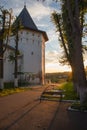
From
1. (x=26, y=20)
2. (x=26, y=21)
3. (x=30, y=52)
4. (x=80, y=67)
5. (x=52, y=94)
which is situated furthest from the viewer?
(x=26, y=20)

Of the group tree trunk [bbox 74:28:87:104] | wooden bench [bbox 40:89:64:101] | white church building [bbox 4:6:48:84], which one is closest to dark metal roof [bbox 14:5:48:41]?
white church building [bbox 4:6:48:84]

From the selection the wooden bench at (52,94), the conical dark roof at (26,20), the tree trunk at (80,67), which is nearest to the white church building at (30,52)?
the conical dark roof at (26,20)

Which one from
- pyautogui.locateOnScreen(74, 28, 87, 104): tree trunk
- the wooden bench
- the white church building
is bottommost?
the wooden bench

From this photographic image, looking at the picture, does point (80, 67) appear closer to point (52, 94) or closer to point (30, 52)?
point (52, 94)

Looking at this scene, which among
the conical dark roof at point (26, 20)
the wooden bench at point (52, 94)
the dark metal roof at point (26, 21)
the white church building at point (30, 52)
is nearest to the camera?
the wooden bench at point (52, 94)

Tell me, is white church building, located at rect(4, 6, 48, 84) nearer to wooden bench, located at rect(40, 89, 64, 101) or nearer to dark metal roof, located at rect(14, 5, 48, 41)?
dark metal roof, located at rect(14, 5, 48, 41)

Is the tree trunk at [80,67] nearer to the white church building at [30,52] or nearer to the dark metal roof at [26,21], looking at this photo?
the white church building at [30,52]

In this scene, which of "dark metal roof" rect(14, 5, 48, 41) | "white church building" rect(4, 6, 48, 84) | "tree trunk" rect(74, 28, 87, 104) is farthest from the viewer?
"dark metal roof" rect(14, 5, 48, 41)

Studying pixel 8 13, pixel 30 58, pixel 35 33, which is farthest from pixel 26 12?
pixel 8 13

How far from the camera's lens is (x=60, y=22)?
2545 centimetres

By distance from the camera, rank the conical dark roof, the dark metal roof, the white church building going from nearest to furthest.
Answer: the white church building
the dark metal roof
the conical dark roof

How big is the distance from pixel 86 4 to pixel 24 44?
30.1 meters

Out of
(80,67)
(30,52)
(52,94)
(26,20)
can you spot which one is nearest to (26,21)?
(26,20)

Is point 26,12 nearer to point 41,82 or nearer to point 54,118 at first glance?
point 41,82
